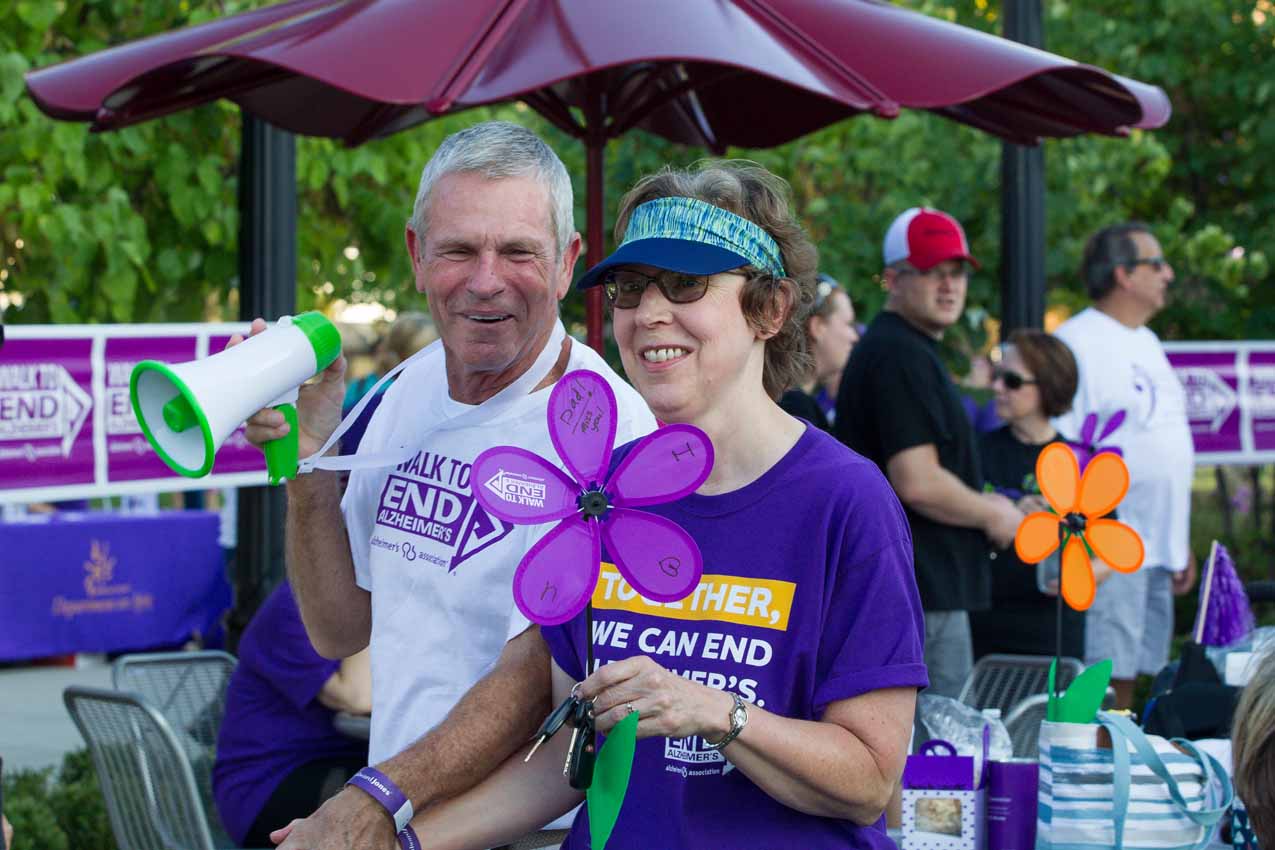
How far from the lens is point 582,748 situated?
1.76 meters

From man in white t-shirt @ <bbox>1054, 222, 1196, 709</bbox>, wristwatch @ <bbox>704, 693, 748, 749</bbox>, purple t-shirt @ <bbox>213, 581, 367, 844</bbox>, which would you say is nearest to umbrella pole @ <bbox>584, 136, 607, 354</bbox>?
purple t-shirt @ <bbox>213, 581, 367, 844</bbox>

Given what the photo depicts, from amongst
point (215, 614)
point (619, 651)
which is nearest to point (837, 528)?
point (619, 651)

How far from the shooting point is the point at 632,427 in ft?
7.60

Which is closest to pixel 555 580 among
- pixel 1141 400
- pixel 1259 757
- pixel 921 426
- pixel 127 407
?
pixel 1259 757

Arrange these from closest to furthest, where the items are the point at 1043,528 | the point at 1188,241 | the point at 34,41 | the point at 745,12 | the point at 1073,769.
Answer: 1. the point at 1073,769
2. the point at 1043,528
3. the point at 745,12
4. the point at 34,41
5. the point at 1188,241

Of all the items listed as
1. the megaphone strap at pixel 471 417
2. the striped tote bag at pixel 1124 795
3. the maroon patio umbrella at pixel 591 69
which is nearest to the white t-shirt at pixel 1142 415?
the maroon patio umbrella at pixel 591 69

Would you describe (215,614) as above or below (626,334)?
below

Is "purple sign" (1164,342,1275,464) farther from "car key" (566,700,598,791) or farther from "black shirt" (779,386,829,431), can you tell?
"car key" (566,700,598,791)

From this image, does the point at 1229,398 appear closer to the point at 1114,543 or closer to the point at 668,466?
the point at 1114,543

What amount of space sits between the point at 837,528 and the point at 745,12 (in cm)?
235

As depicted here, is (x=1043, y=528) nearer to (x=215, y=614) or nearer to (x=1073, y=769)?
(x=1073, y=769)

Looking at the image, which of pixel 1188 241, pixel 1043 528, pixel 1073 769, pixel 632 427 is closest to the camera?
pixel 632 427

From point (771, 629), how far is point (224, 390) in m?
0.79

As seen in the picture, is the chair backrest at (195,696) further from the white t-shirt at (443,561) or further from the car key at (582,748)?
the car key at (582,748)
